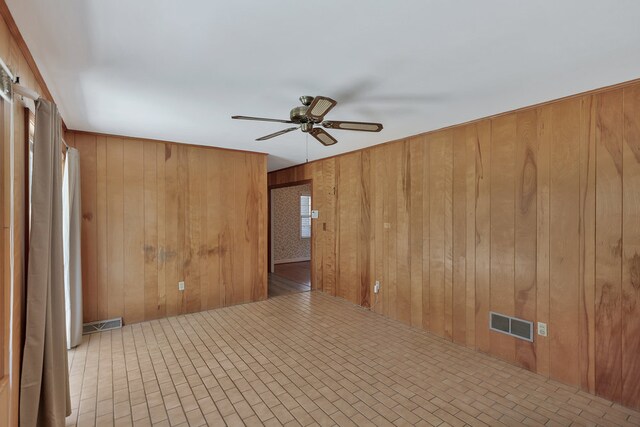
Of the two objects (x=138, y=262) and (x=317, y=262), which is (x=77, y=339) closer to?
(x=138, y=262)

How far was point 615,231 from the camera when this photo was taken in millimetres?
2266

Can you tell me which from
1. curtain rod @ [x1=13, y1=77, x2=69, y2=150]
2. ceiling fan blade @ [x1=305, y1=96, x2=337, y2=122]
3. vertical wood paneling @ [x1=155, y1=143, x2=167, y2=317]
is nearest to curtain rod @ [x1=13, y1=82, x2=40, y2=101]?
curtain rod @ [x1=13, y1=77, x2=69, y2=150]

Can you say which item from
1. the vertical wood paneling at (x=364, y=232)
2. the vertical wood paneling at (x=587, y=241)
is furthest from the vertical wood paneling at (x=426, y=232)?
the vertical wood paneling at (x=587, y=241)

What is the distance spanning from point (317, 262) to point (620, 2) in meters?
4.69

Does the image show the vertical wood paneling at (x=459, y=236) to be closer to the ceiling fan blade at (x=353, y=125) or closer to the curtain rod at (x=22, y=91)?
the ceiling fan blade at (x=353, y=125)

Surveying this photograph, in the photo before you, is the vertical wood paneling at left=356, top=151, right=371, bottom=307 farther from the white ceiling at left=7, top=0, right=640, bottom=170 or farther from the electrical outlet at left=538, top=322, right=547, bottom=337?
the electrical outlet at left=538, top=322, right=547, bottom=337

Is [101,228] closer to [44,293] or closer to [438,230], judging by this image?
[44,293]

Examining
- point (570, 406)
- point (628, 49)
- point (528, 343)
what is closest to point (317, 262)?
point (528, 343)

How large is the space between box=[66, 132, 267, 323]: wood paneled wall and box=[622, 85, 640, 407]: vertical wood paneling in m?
4.12

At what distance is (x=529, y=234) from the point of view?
2.71 metres

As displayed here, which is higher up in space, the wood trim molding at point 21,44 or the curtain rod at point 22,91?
the wood trim molding at point 21,44

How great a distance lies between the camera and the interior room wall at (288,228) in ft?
25.9

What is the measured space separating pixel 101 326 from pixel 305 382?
274 cm

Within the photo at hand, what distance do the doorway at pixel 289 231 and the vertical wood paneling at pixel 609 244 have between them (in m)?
5.08
